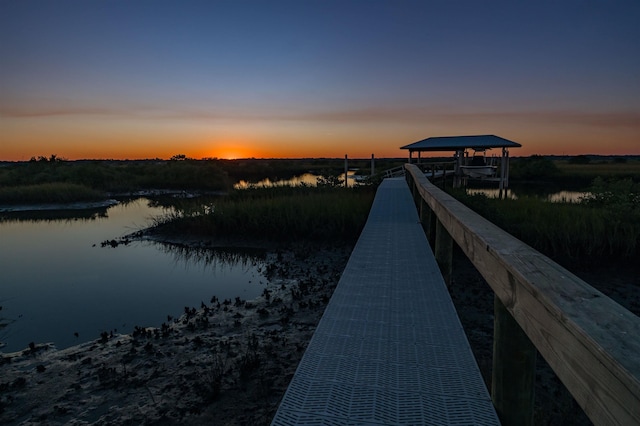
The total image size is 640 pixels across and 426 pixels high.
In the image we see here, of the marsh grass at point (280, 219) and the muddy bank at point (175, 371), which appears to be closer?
the muddy bank at point (175, 371)

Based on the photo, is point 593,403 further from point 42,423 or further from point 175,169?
point 175,169

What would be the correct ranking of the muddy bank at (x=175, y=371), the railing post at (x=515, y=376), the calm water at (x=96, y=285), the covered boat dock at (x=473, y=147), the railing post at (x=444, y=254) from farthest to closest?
the covered boat dock at (x=473, y=147) → the calm water at (x=96, y=285) → the railing post at (x=444, y=254) → the muddy bank at (x=175, y=371) → the railing post at (x=515, y=376)

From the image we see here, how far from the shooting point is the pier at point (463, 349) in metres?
1.03

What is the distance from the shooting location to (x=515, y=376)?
1883 mm

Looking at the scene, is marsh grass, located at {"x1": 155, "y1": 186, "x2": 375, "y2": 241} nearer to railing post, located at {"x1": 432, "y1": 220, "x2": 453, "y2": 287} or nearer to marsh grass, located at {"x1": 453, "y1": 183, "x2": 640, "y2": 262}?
marsh grass, located at {"x1": 453, "y1": 183, "x2": 640, "y2": 262}

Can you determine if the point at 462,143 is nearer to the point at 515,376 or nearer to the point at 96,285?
the point at 96,285

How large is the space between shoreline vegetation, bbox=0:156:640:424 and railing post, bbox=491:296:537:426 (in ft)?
6.32

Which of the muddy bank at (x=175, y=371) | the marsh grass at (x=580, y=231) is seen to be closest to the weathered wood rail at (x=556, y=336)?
the muddy bank at (x=175, y=371)

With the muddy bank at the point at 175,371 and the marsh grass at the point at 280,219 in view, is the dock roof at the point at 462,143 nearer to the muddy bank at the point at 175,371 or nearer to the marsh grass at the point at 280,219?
the marsh grass at the point at 280,219

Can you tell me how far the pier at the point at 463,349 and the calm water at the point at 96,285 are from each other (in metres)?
4.68

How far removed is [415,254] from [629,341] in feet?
12.9

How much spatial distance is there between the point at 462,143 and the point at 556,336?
25.8 m

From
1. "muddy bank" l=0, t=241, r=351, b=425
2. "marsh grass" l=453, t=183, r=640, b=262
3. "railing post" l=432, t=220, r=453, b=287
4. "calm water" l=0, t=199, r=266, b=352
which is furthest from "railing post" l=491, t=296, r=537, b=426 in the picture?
"marsh grass" l=453, t=183, r=640, b=262

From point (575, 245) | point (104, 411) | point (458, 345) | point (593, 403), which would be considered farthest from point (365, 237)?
point (575, 245)
